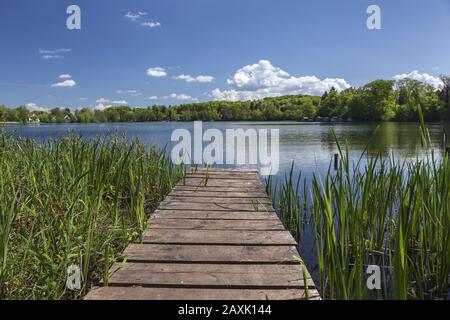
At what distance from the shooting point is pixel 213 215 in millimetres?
3516

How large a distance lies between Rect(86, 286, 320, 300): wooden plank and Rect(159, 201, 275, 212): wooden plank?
1851mm

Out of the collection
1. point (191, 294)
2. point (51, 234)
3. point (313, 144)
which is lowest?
point (191, 294)

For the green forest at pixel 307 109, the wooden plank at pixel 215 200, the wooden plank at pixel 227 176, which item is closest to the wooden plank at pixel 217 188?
the wooden plank at pixel 215 200

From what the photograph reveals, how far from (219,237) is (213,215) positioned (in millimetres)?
712

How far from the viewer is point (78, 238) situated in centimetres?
227

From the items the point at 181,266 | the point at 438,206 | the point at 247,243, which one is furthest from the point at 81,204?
the point at 438,206

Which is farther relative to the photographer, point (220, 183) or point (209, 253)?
point (220, 183)

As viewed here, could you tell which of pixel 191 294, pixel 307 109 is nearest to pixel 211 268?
pixel 191 294

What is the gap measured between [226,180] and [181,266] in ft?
11.9

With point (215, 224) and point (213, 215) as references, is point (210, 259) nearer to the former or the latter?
point (215, 224)

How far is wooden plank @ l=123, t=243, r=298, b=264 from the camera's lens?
7.64ft

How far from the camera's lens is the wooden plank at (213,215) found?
3427mm

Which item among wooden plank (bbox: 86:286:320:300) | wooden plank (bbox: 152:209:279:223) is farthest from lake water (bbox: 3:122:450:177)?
wooden plank (bbox: 86:286:320:300)
